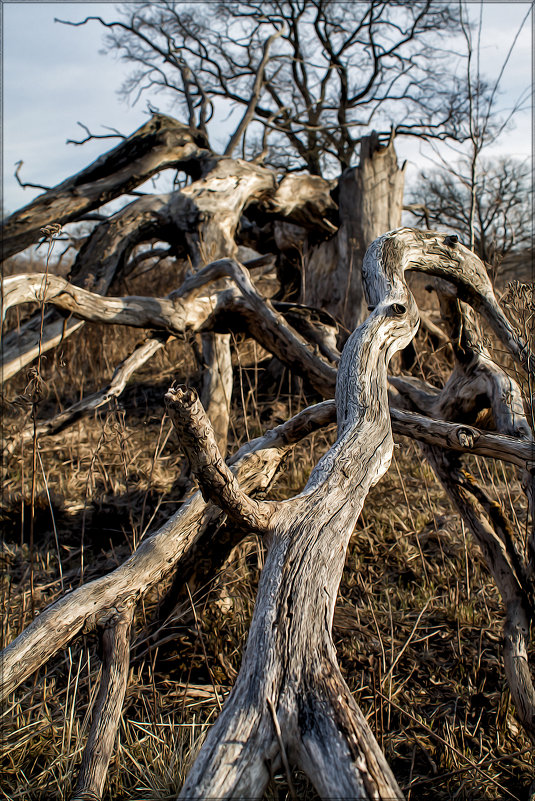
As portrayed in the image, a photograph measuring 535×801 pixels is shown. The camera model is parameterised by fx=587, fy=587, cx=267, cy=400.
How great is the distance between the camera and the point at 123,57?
15.5 meters

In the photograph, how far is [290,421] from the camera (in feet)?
8.34

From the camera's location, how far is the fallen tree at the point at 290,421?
3.71 ft

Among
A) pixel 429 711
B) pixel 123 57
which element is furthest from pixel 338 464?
pixel 123 57

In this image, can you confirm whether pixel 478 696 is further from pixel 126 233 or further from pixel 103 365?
pixel 103 365

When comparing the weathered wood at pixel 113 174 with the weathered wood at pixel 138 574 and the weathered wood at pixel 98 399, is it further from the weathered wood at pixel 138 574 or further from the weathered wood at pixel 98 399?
the weathered wood at pixel 138 574

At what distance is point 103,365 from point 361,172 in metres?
3.12

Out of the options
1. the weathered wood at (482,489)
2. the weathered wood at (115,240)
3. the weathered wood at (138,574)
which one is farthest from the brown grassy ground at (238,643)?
the weathered wood at (115,240)

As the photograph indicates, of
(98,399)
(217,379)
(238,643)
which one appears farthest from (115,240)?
(238,643)

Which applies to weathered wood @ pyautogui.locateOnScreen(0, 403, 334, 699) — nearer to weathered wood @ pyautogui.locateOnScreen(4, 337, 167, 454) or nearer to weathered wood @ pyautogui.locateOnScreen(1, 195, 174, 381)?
weathered wood @ pyautogui.locateOnScreen(4, 337, 167, 454)

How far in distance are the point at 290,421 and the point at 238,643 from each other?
3.33 ft

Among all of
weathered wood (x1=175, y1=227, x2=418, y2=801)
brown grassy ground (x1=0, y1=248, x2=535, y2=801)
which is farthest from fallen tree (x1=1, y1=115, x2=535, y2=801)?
brown grassy ground (x1=0, y1=248, x2=535, y2=801)

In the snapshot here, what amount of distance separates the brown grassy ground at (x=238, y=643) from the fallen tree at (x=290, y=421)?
1.06 feet

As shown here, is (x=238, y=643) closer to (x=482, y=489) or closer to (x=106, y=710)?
(x=106, y=710)

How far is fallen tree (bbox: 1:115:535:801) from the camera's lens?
1132mm
